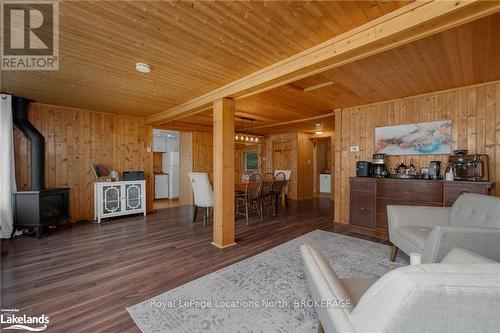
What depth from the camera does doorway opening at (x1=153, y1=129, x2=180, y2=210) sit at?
→ 7.39 meters

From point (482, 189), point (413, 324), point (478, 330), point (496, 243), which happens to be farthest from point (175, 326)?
point (482, 189)

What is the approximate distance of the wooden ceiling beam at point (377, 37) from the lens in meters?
1.44

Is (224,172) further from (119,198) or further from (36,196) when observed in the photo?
(36,196)

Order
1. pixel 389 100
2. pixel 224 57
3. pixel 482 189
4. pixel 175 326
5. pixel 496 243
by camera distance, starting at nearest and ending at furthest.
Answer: pixel 175 326 → pixel 496 243 → pixel 224 57 → pixel 482 189 → pixel 389 100

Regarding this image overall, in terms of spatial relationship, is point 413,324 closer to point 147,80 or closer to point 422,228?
point 422,228

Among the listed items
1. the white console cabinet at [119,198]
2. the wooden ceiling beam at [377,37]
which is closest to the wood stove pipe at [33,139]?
the white console cabinet at [119,198]

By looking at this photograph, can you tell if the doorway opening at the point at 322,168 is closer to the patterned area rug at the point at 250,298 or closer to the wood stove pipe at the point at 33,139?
the patterned area rug at the point at 250,298

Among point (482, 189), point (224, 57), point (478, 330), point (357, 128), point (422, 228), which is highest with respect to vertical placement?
point (224, 57)

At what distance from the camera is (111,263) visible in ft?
8.64

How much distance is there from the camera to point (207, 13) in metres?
1.68

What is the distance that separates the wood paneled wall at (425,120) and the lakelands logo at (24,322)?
4360mm

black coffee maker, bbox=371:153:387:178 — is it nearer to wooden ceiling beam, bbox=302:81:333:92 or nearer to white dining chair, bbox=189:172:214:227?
wooden ceiling beam, bbox=302:81:333:92

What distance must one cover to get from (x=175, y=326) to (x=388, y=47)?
2757mm

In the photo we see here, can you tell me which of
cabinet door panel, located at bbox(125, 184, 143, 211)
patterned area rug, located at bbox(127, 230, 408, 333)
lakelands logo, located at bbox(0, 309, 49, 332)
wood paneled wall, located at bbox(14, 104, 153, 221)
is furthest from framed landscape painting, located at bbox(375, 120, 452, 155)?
wood paneled wall, located at bbox(14, 104, 153, 221)
